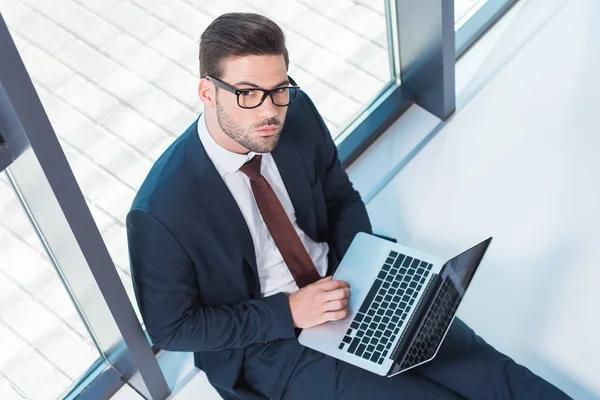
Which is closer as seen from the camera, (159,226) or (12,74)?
(12,74)

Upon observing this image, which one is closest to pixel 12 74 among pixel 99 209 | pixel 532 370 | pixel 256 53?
pixel 256 53

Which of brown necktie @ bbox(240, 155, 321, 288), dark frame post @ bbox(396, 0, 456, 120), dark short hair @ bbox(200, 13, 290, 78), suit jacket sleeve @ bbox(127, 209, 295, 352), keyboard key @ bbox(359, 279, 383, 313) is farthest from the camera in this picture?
dark frame post @ bbox(396, 0, 456, 120)

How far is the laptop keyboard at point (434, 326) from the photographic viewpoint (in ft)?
8.22

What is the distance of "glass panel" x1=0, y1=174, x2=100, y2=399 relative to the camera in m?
2.65

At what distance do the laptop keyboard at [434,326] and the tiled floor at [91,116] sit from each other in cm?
95

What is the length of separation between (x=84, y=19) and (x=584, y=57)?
1868 mm

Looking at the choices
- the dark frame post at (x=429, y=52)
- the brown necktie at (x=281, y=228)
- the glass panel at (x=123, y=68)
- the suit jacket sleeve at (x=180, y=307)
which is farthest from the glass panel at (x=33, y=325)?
the dark frame post at (x=429, y=52)

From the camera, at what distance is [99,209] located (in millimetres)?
2898

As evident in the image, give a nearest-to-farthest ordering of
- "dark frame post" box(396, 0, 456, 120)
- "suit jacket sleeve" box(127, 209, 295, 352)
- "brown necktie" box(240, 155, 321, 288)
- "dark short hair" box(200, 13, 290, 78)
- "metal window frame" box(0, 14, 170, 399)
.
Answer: "metal window frame" box(0, 14, 170, 399) < "dark short hair" box(200, 13, 290, 78) < "suit jacket sleeve" box(127, 209, 295, 352) < "brown necktie" box(240, 155, 321, 288) < "dark frame post" box(396, 0, 456, 120)

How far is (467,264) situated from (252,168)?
0.60 meters

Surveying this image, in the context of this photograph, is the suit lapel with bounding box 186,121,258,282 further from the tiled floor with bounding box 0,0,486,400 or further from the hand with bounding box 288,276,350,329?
the tiled floor with bounding box 0,0,486,400

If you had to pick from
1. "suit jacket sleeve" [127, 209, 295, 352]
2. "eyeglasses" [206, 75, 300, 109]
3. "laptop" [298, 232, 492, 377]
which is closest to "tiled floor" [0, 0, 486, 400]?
"suit jacket sleeve" [127, 209, 295, 352]

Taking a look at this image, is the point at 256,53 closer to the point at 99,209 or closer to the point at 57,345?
the point at 99,209

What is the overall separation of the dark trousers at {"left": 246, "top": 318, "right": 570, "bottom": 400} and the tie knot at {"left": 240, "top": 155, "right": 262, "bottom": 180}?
466mm
